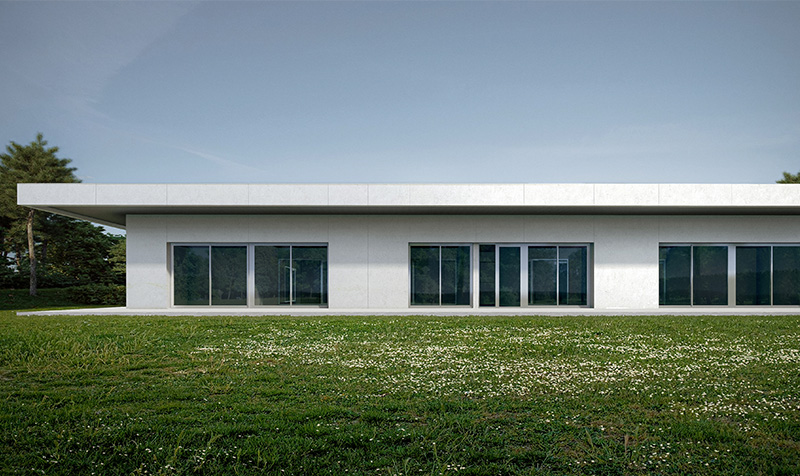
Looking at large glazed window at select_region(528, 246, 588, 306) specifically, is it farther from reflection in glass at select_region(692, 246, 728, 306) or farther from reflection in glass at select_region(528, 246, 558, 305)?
reflection in glass at select_region(692, 246, 728, 306)

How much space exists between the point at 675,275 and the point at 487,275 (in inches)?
299

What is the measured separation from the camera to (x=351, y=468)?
15.0 feet

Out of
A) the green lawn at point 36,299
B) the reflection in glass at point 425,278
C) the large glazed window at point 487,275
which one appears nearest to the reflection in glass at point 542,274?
the large glazed window at point 487,275

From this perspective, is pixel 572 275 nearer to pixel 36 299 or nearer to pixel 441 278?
pixel 441 278

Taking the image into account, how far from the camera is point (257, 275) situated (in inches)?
827

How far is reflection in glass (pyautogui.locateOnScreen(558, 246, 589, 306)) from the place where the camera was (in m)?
21.0

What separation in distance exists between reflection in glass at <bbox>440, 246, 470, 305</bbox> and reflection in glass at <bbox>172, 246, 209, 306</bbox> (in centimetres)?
964

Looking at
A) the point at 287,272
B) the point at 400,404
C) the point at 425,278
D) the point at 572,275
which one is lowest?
the point at 400,404

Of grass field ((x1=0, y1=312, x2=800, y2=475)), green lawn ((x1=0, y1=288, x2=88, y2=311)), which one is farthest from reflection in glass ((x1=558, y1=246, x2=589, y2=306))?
green lawn ((x1=0, y1=288, x2=88, y2=311))

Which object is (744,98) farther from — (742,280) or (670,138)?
(742,280)

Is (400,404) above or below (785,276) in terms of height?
below

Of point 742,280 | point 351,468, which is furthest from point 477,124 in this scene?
point 351,468

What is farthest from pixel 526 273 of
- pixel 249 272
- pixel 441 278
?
pixel 249 272

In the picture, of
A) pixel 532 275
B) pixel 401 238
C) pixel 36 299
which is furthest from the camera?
pixel 36 299
